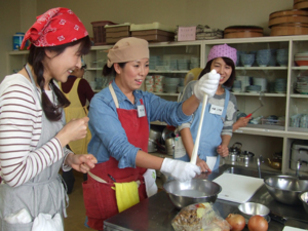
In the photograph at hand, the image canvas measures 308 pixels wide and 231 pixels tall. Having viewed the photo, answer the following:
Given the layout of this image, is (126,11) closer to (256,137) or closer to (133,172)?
(256,137)

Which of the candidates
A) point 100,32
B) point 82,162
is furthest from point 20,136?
point 100,32

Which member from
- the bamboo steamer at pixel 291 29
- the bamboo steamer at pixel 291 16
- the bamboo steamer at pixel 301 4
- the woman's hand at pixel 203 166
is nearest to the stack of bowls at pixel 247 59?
the bamboo steamer at pixel 291 29

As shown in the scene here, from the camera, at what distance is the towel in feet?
4.97

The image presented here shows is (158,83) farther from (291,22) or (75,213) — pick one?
(75,213)

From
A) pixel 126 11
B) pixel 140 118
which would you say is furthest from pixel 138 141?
pixel 126 11

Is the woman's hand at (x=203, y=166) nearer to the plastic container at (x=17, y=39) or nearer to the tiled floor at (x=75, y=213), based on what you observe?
the tiled floor at (x=75, y=213)

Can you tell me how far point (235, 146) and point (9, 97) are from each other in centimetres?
294

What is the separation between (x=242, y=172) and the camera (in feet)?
6.07

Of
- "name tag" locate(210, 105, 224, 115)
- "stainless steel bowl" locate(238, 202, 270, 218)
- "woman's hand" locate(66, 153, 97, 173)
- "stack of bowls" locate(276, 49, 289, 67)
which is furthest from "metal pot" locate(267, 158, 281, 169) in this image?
"woman's hand" locate(66, 153, 97, 173)

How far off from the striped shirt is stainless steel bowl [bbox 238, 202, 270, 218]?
79 cm

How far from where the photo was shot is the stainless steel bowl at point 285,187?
1301 millimetres

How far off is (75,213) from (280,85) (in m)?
2.58

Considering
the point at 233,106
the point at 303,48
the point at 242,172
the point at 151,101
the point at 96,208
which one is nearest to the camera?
the point at 96,208

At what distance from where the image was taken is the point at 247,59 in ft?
10.7
